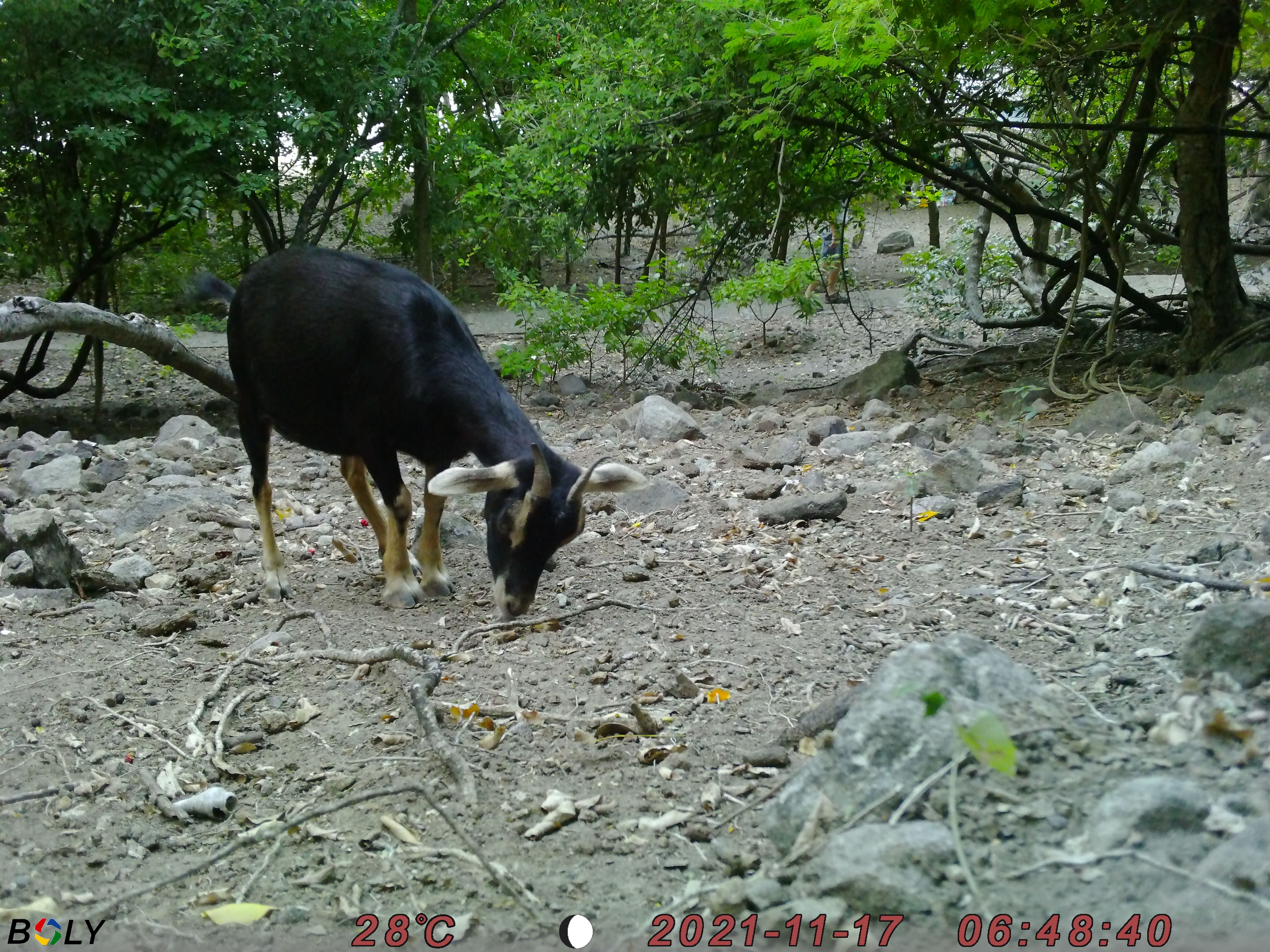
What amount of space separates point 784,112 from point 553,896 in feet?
22.9

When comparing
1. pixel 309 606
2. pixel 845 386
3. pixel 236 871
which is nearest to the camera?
pixel 236 871

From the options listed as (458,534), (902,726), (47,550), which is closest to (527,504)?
(458,534)

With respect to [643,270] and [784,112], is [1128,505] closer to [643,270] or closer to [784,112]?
[784,112]

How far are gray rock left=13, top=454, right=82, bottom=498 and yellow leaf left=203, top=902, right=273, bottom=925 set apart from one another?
569 cm

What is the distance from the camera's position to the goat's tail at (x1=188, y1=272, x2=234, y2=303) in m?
6.62

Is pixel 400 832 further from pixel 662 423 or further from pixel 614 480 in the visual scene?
pixel 662 423

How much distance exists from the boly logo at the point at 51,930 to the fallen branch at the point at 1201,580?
12.8 feet

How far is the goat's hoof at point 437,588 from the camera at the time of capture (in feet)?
19.0

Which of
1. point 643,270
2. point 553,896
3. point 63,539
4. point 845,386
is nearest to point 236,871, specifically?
point 553,896

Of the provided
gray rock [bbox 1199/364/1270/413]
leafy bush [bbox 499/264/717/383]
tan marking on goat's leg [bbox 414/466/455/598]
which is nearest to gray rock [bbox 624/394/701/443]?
leafy bush [bbox 499/264/717/383]

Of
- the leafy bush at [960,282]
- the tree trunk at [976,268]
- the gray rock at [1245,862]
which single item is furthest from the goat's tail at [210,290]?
the leafy bush at [960,282]

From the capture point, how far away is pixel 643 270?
566 inches

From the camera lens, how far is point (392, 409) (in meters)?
5.46

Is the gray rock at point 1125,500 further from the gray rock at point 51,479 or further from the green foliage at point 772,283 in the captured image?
the gray rock at point 51,479
